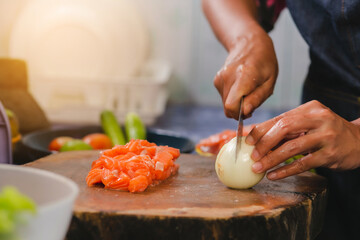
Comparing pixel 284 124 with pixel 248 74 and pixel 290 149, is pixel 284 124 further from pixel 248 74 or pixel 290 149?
pixel 248 74

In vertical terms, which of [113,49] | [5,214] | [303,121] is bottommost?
[113,49]

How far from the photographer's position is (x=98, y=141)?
181cm

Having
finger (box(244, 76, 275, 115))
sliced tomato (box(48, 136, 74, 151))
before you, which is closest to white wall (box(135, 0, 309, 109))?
sliced tomato (box(48, 136, 74, 151))

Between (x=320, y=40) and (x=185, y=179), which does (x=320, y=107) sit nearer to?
(x=185, y=179)

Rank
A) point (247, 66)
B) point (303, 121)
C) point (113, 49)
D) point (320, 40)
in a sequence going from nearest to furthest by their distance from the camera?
1. point (303, 121)
2. point (247, 66)
3. point (320, 40)
4. point (113, 49)

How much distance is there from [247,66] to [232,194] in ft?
1.53

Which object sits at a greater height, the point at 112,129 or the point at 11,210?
the point at 11,210

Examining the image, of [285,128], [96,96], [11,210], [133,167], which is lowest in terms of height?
[96,96]

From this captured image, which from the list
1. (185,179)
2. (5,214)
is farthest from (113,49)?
(5,214)

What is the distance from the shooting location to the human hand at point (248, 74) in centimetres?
130

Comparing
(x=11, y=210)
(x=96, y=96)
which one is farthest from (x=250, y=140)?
(x=96, y=96)

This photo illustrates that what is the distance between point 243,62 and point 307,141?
0.44m

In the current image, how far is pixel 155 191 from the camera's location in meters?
1.06

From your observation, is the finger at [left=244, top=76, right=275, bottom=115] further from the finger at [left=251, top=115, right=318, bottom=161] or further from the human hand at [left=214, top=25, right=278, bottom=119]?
the finger at [left=251, top=115, right=318, bottom=161]
